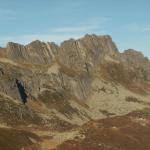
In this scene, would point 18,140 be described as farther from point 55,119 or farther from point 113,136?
point 55,119

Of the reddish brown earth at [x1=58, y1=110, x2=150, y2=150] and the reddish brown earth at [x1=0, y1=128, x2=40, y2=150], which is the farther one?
the reddish brown earth at [x1=58, y1=110, x2=150, y2=150]

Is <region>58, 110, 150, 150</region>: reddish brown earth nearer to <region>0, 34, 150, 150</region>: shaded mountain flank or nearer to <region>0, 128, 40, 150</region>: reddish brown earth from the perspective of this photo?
<region>0, 34, 150, 150</region>: shaded mountain flank

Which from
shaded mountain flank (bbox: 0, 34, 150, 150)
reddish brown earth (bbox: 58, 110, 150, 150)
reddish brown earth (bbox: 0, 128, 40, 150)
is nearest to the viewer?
reddish brown earth (bbox: 0, 128, 40, 150)

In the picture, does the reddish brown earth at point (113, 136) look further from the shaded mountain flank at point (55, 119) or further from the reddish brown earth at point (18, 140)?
the reddish brown earth at point (18, 140)

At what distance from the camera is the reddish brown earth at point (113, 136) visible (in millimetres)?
87125

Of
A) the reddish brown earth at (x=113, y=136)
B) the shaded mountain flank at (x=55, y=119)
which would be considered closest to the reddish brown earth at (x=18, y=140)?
the shaded mountain flank at (x=55, y=119)

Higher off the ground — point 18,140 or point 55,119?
point 55,119

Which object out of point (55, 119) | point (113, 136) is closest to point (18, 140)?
point (113, 136)

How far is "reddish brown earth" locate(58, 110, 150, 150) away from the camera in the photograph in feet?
286

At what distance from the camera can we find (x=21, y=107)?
15062 cm

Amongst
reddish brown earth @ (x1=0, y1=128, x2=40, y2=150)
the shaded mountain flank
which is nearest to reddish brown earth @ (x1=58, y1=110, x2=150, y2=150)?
the shaded mountain flank

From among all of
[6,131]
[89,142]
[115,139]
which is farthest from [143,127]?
[6,131]

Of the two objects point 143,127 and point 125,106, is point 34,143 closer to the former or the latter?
point 143,127

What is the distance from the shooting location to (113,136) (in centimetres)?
9625
